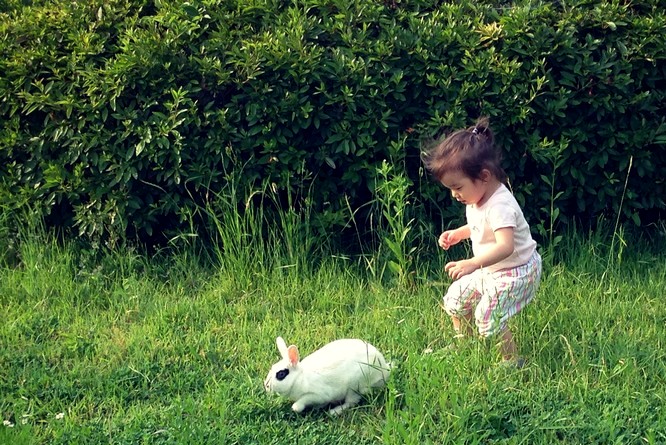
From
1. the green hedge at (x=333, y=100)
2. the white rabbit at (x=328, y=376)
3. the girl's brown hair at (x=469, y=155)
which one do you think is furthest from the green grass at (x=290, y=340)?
the girl's brown hair at (x=469, y=155)

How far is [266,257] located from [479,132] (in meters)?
1.69

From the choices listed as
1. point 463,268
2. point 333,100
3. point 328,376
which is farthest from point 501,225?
point 333,100

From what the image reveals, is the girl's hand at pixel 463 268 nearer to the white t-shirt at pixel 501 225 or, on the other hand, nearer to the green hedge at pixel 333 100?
the white t-shirt at pixel 501 225

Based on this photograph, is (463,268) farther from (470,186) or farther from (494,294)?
(470,186)

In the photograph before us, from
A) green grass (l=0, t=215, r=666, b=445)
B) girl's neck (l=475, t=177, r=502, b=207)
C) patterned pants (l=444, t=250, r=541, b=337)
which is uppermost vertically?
girl's neck (l=475, t=177, r=502, b=207)

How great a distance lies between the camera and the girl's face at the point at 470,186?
4.26 meters

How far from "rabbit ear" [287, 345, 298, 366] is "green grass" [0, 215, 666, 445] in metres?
0.22

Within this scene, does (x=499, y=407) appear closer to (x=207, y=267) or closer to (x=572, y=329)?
(x=572, y=329)

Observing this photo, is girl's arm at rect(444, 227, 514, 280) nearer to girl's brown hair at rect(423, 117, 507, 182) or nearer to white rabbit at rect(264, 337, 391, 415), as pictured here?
girl's brown hair at rect(423, 117, 507, 182)

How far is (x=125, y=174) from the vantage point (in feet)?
17.9

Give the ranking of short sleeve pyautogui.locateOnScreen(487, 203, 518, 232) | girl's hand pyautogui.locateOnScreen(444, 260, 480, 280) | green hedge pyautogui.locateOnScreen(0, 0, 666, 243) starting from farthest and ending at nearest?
green hedge pyautogui.locateOnScreen(0, 0, 666, 243), short sleeve pyautogui.locateOnScreen(487, 203, 518, 232), girl's hand pyautogui.locateOnScreen(444, 260, 480, 280)

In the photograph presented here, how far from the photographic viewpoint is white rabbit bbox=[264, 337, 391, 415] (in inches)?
154

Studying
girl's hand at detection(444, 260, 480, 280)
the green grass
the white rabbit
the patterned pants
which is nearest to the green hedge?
the green grass

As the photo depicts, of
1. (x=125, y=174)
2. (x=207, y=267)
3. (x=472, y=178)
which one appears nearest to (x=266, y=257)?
(x=207, y=267)
